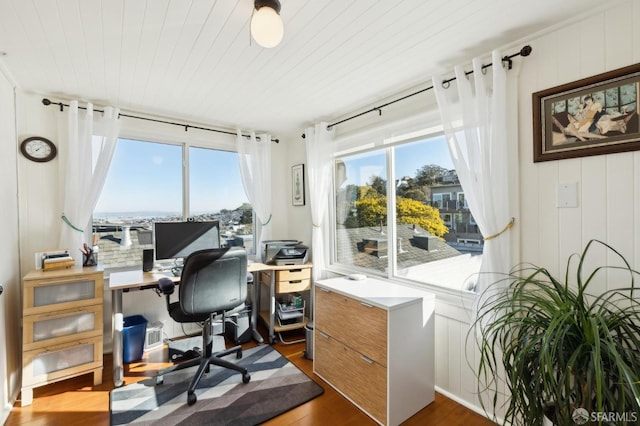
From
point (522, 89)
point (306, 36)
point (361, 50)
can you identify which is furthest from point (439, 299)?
point (306, 36)

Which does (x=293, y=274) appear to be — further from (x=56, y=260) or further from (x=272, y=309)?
(x=56, y=260)

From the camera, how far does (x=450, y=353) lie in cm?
202

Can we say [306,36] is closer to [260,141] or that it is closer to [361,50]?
[361,50]

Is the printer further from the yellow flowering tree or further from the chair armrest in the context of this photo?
the chair armrest

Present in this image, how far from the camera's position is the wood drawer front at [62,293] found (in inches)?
78.4

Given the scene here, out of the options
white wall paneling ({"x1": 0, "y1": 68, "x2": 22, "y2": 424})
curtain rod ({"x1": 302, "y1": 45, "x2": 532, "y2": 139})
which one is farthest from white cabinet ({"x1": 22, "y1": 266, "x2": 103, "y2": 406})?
curtain rod ({"x1": 302, "y1": 45, "x2": 532, "y2": 139})

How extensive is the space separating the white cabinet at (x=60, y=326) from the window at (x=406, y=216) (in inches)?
84.9

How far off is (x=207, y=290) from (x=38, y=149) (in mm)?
1921

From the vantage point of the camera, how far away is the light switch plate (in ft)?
4.96

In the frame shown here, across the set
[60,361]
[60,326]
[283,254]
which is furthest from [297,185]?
[60,361]

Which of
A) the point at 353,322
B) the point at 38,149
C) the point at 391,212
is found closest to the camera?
the point at 353,322

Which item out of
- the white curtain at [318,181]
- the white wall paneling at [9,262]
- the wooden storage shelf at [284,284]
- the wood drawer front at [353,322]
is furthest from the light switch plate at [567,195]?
the white wall paneling at [9,262]

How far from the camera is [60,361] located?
81.7 inches

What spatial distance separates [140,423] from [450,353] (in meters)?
2.05
